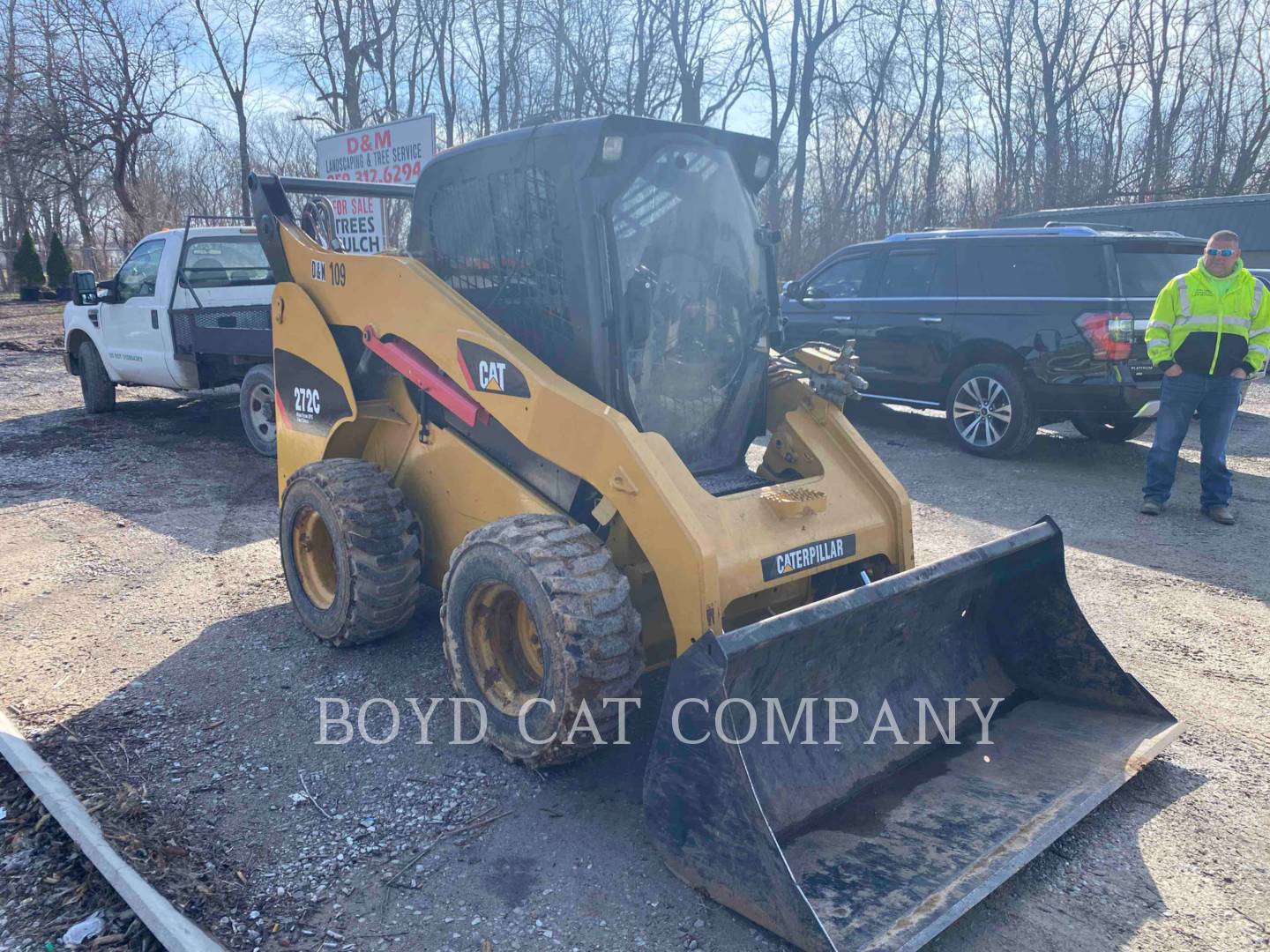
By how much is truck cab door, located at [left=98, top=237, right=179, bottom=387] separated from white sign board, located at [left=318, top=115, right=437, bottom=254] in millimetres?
1663

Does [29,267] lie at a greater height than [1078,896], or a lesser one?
greater

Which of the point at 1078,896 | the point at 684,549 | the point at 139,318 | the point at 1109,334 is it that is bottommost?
the point at 1078,896

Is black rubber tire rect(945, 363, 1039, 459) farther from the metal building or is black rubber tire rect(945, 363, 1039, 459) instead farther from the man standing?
the metal building

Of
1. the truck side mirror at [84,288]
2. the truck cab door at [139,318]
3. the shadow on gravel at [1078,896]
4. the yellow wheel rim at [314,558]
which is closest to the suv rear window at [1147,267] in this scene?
the shadow on gravel at [1078,896]

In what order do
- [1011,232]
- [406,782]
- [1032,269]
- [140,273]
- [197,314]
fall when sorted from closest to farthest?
[406,782]
[1032,269]
[1011,232]
[197,314]
[140,273]

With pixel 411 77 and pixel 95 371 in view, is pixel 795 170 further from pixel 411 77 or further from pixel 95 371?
pixel 95 371

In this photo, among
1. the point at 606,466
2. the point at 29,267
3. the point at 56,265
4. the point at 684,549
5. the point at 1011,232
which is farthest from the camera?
the point at 56,265

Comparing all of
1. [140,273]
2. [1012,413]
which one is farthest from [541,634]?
[140,273]

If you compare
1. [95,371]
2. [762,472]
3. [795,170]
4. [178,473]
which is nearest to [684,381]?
[762,472]

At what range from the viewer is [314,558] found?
4961mm

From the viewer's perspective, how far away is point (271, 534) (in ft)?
21.9

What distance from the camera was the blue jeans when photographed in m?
6.77

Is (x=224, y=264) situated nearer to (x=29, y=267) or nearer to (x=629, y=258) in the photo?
(x=629, y=258)

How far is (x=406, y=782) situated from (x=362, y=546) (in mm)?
1173
